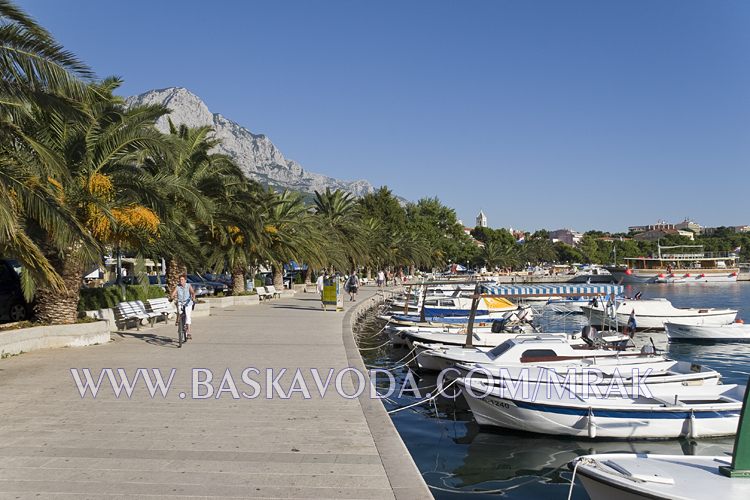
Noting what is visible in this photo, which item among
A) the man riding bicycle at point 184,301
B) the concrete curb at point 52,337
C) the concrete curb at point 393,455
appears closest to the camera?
the concrete curb at point 393,455

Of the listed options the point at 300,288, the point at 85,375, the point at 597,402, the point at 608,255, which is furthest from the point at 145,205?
the point at 608,255

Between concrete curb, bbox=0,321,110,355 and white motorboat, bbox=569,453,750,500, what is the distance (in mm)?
11850

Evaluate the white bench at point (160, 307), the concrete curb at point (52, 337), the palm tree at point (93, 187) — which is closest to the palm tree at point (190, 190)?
the palm tree at point (93, 187)

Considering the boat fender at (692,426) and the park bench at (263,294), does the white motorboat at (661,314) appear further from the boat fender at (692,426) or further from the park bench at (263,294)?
the boat fender at (692,426)

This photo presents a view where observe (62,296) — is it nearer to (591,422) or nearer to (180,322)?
(180,322)

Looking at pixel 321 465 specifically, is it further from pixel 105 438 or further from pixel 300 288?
pixel 300 288

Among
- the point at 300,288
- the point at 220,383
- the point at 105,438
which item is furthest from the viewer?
the point at 300,288

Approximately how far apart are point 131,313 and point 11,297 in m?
3.67

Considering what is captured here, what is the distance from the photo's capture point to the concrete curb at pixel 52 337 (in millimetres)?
14011

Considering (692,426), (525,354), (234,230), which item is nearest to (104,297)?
(234,230)

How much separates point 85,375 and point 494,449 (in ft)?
24.2

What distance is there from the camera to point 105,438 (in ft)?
25.4

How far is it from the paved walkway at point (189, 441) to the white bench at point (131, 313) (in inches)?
242

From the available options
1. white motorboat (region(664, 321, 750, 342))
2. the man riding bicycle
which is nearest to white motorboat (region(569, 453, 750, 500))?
the man riding bicycle
